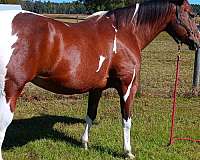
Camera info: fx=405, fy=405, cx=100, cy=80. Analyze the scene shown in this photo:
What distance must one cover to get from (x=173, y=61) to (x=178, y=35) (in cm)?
1033

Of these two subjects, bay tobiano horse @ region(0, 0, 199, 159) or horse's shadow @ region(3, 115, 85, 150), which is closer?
bay tobiano horse @ region(0, 0, 199, 159)

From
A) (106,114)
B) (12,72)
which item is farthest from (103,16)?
(106,114)

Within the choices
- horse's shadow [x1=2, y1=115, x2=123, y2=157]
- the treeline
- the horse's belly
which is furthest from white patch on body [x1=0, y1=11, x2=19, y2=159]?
the treeline

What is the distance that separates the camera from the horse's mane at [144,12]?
533cm

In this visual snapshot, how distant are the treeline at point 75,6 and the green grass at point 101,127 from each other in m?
28.4

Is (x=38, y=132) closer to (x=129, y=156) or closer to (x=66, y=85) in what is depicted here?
(x=129, y=156)

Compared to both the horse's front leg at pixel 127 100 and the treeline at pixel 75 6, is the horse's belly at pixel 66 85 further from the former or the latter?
the treeline at pixel 75 6

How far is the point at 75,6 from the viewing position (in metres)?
81.6

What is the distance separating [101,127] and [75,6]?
76.6m

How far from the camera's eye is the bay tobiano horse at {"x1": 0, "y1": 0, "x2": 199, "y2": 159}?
4.29 meters

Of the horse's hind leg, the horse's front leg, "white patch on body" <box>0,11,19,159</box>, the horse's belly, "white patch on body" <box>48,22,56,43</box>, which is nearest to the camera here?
"white patch on body" <box>0,11,19,159</box>

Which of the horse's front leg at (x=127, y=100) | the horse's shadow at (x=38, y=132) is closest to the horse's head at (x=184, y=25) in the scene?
the horse's front leg at (x=127, y=100)

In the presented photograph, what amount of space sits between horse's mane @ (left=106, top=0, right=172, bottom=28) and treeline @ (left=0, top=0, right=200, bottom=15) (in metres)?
31.3

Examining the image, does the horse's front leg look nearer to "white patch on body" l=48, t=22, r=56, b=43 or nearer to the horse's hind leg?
the horse's hind leg
